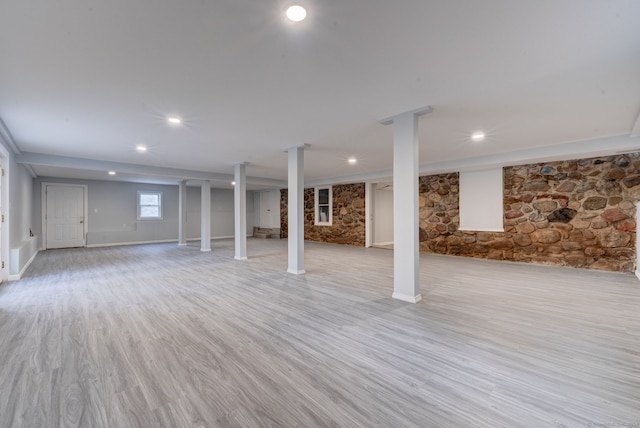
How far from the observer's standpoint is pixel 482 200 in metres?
6.75

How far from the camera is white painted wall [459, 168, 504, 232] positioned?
6.51m

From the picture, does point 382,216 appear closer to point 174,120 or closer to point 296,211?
point 296,211

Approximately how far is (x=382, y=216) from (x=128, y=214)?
9266 mm

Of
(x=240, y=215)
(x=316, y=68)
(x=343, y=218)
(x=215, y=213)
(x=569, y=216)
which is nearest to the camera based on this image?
(x=316, y=68)

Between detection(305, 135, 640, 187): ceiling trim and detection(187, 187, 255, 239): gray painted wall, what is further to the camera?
detection(187, 187, 255, 239): gray painted wall

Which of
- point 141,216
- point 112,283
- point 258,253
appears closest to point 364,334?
point 112,283

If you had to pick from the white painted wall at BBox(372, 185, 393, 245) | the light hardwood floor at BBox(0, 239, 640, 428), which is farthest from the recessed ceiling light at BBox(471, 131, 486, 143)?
the white painted wall at BBox(372, 185, 393, 245)

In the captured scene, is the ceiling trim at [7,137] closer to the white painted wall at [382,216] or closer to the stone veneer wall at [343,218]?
the stone veneer wall at [343,218]

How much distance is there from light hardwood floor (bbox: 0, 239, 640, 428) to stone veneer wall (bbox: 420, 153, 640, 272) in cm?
110

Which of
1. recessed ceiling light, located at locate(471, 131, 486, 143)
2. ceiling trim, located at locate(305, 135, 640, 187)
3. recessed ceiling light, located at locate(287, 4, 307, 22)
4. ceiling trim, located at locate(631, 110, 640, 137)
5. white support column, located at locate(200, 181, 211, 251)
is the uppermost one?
recessed ceiling light, located at locate(471, 131, 486, 143)

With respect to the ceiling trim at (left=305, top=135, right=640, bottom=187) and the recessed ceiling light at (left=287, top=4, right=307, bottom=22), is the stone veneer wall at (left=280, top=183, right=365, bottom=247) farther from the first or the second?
the recessed ceiling light at (left=287, top=4, right=307, bottom=22)

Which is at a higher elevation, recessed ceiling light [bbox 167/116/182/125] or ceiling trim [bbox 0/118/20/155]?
recessed ceiling light [bbox 167/116/182/125]

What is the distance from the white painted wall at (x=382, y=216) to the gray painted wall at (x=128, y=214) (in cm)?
656

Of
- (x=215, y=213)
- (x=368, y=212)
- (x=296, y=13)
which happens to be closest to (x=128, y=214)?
(x=215, y=213)
